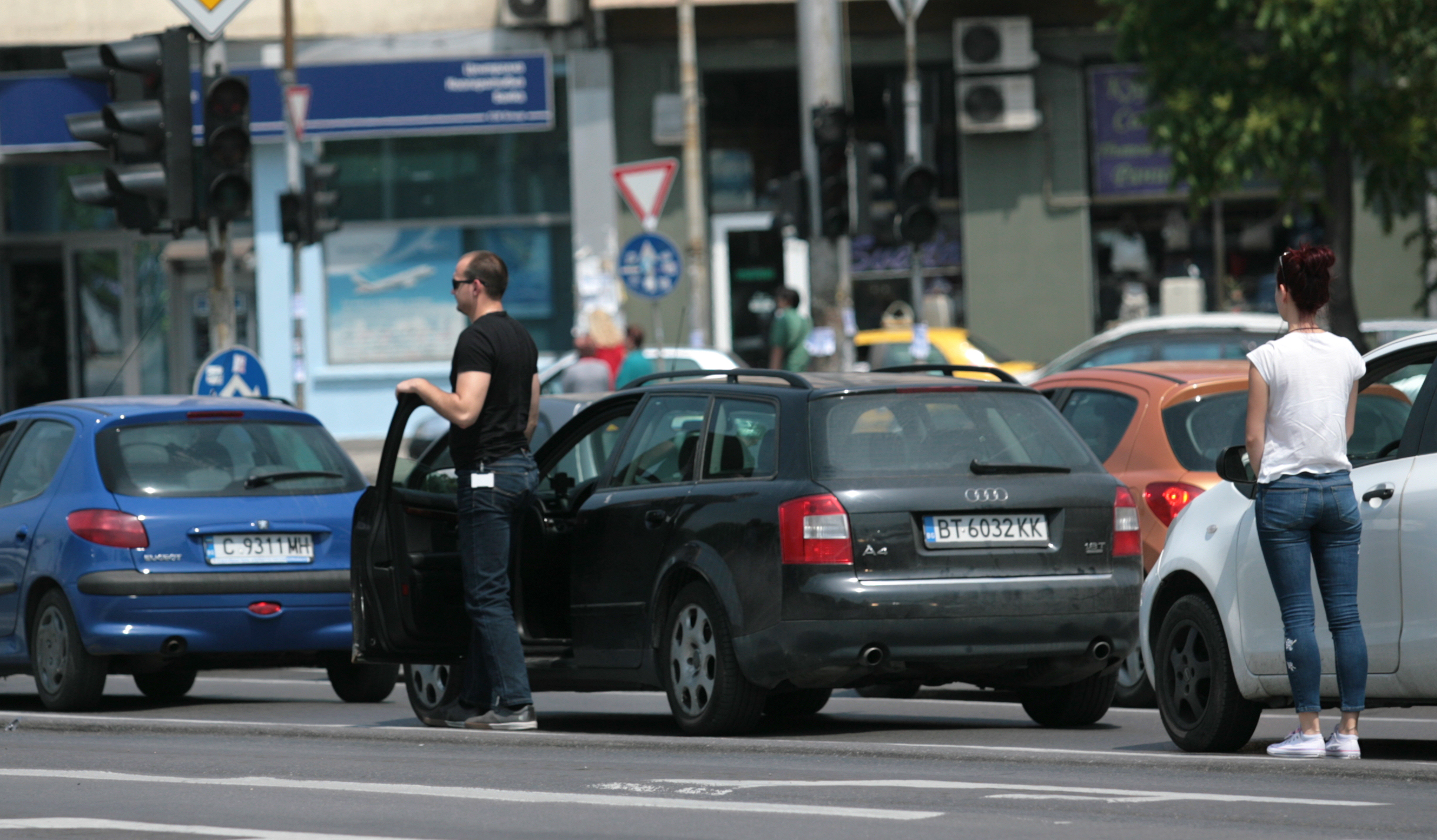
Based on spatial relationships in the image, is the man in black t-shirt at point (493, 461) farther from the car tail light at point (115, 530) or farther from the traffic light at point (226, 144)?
the traffic light at point (226, 144)

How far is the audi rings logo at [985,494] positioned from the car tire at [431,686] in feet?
7.97

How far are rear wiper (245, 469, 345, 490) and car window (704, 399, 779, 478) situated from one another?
9.33 feet

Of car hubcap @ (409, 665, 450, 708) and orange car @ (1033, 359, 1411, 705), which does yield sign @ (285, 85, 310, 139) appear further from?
car hubcap @ (409, 665, 450, 708)

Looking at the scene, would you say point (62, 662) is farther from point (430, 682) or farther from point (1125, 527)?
point (1125, 527)

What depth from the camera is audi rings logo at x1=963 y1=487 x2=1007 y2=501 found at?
878 cm

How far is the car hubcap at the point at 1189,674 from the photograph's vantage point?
823 centimetres

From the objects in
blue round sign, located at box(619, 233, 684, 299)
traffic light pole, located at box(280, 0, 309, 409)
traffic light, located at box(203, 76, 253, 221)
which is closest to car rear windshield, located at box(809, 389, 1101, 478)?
traffic light, located at box(203, 76, 253, 221)

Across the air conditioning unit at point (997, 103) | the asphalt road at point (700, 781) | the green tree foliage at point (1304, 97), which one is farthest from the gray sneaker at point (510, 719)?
the air conditioning unit at point (997, 103)

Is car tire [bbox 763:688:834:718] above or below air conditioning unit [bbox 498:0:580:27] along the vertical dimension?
below

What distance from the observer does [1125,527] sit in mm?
9070

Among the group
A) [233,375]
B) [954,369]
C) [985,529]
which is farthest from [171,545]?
[233,375]

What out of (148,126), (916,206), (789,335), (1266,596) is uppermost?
(148,126)

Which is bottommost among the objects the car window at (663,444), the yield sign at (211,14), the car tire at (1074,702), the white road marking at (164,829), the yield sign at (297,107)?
the car tire at (1074,702)

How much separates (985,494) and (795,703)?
1.74 m
